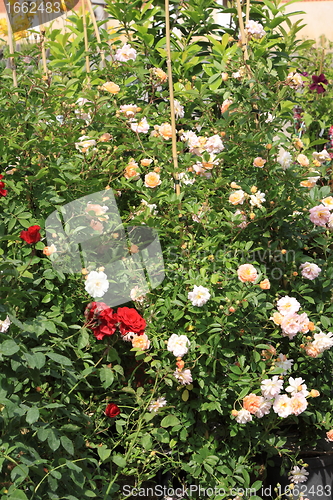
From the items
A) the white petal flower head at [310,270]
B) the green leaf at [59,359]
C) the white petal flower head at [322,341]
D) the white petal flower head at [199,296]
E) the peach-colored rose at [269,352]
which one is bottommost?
the white petal flower head at [322,341]

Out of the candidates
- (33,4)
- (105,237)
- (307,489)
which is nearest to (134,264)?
(105,237)

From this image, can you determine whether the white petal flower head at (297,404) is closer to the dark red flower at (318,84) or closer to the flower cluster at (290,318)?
the flower cluster at (290,318)

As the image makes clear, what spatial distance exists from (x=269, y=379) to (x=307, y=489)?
553 millimetres

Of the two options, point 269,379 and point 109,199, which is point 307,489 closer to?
point 269,379

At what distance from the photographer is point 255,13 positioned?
88.6 inches

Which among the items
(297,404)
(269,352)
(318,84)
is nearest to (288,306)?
(269,352)

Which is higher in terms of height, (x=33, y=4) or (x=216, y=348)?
(x=33, y=4)

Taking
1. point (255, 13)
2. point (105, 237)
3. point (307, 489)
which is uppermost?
point (255, 13)

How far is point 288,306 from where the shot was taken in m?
1.57

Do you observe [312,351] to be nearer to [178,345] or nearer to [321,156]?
[178,345]

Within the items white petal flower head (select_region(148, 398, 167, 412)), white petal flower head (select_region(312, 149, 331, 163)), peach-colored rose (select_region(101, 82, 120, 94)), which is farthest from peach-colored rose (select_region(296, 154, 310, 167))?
white petal flower head (select_region(148, 398, 167, 412))

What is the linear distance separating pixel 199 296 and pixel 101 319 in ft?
0.91

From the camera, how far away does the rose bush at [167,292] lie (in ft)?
4.79

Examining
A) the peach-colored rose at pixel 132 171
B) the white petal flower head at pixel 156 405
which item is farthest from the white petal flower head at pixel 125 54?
the white petal flower head at pixel 156 405
